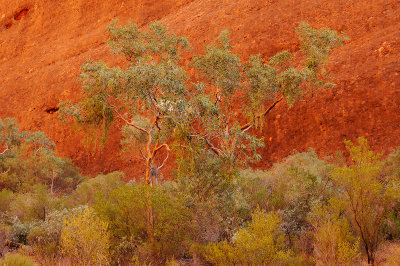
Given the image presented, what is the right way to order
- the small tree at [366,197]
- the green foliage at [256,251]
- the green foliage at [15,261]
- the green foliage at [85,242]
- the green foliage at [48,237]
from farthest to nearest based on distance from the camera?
the green foliage at [48,237] < the small tree at [366,197] < the green foliage at [85,242] < the green foliage at [256,251] < the green foliage at [15,261]

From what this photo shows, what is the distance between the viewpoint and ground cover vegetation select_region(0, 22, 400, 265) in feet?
21.6

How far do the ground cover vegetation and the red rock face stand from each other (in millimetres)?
4560

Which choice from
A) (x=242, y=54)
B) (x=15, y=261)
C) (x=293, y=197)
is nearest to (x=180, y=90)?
(x=293, y=197)

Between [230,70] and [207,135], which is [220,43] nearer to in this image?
[230,70]

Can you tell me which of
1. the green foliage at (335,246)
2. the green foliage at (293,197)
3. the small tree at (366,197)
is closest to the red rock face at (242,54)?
the green foliage at (293,197)

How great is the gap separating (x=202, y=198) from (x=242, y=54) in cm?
1612

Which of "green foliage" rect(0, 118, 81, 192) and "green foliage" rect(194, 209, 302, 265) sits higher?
"green foliage" rect(194, 209, 302, 265)

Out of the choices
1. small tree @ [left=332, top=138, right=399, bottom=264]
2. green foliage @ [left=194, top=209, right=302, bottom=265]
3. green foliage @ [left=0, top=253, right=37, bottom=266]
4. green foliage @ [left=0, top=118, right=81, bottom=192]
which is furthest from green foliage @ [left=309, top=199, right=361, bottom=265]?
green foliage @ [left=0, top=118, right=81, bottom=192]

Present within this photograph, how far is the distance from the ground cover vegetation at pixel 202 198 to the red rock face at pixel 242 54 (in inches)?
180

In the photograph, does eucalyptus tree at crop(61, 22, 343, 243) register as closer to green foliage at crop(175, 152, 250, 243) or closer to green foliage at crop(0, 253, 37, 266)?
green foliage at crop(175, 152, 250, 243)

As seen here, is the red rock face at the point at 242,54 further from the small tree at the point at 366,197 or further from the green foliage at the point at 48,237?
the small tree at the point at 366,197

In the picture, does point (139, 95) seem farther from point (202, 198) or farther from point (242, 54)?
point (242, 54)

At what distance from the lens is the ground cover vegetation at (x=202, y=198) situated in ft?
21.6

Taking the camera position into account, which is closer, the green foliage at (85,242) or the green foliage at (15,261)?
the green foliage at (15,261)
